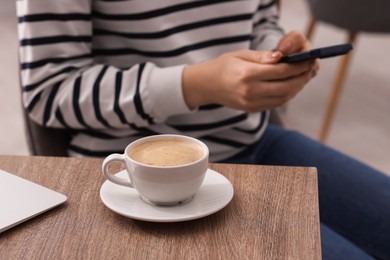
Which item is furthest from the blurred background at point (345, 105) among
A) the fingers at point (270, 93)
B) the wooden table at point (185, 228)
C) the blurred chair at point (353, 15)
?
the wooden table at point (185, 228)

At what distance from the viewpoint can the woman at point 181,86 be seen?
0.88 metres

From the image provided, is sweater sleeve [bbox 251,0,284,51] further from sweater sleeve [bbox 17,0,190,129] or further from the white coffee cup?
the white coffee cup

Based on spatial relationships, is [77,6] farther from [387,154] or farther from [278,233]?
[387,154]

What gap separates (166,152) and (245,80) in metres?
0.26

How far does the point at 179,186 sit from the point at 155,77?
33 centimetres

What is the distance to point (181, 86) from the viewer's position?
894 millimetres

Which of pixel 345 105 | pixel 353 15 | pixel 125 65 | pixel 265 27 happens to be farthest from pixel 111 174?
pixel 345 105

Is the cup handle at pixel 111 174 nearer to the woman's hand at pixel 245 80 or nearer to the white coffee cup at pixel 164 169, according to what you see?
the white coffee cup at pixel 164 169

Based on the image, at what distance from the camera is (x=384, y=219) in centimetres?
95

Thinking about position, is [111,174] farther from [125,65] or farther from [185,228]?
[125,65]

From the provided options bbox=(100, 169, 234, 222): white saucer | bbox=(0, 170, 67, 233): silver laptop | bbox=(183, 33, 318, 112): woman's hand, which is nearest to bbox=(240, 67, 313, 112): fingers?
bbox=(183, 33, 318, 112): woman's hand

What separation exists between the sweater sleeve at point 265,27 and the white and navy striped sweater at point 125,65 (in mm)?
77

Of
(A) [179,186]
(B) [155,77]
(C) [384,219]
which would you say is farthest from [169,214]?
(C) [384,219]

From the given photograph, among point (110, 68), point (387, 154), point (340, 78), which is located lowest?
point (387, 154)
